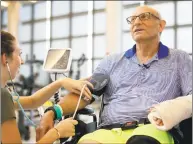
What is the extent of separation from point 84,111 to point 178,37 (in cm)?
543

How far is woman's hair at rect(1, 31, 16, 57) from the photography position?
1169mm

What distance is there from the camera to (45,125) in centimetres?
139

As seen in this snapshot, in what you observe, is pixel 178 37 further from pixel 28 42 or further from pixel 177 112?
pixel 177 112

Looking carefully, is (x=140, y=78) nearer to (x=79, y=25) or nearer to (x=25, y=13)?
(x=79, y=25)

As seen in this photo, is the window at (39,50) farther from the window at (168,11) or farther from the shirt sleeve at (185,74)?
the shirt sleeve at (185,74)

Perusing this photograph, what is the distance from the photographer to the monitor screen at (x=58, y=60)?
1792mm

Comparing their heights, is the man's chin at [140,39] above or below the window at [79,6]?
below

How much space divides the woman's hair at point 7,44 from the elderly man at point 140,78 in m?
0.41

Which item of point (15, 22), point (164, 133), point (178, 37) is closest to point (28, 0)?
point (15, 22)

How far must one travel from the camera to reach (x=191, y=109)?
1.20 metres

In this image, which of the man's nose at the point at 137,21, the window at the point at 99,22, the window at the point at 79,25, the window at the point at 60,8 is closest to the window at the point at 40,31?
the window at the point at 60,8

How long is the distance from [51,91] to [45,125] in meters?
0.28

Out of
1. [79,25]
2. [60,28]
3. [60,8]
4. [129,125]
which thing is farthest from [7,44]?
[60,8]

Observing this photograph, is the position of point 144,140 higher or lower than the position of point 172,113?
lower
